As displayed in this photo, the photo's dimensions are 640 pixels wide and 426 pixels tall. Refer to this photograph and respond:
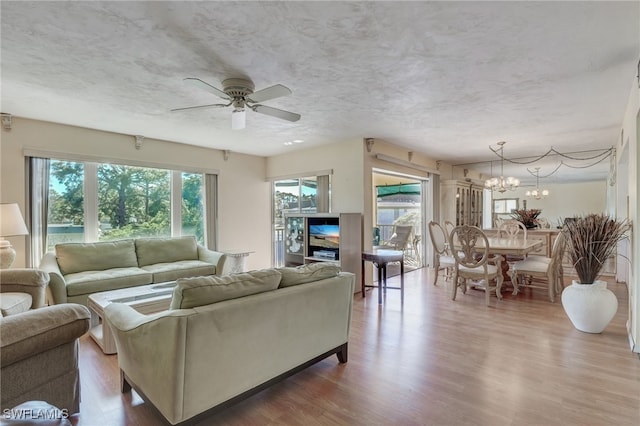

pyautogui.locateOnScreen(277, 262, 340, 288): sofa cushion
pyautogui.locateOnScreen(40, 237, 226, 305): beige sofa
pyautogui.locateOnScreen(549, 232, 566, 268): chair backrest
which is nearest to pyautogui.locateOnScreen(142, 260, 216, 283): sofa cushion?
pyautogui.locateOnScreen(40, 237, 226, 305): beige sofa

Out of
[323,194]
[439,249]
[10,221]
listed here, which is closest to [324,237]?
[323,194]

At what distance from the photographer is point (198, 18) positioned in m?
1.88

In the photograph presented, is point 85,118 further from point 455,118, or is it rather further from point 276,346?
point 455,118

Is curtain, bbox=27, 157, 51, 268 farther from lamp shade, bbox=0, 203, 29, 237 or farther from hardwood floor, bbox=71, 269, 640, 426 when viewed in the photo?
hardwood floor, bbox=71, 269, 640, 426

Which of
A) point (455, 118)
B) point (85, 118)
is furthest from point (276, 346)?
point (85, 118)

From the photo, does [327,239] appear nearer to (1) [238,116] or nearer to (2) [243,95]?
(1) [238,116]

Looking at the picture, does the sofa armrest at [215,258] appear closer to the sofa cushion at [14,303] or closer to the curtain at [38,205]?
the curtain at [38,205]

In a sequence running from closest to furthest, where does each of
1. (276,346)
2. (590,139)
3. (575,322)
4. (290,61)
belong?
(276,346) → (290,61) → (575,322) → (590,139)

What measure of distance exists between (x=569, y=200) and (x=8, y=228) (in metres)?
15.0

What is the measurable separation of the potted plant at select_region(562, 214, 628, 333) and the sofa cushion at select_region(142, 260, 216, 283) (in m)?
4.48

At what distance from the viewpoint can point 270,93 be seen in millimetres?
2535

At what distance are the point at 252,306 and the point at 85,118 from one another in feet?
12.0

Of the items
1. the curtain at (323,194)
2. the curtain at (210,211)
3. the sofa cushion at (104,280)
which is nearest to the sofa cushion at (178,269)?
the sofa cushion at (104,280)

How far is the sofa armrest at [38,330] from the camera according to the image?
1.52m
